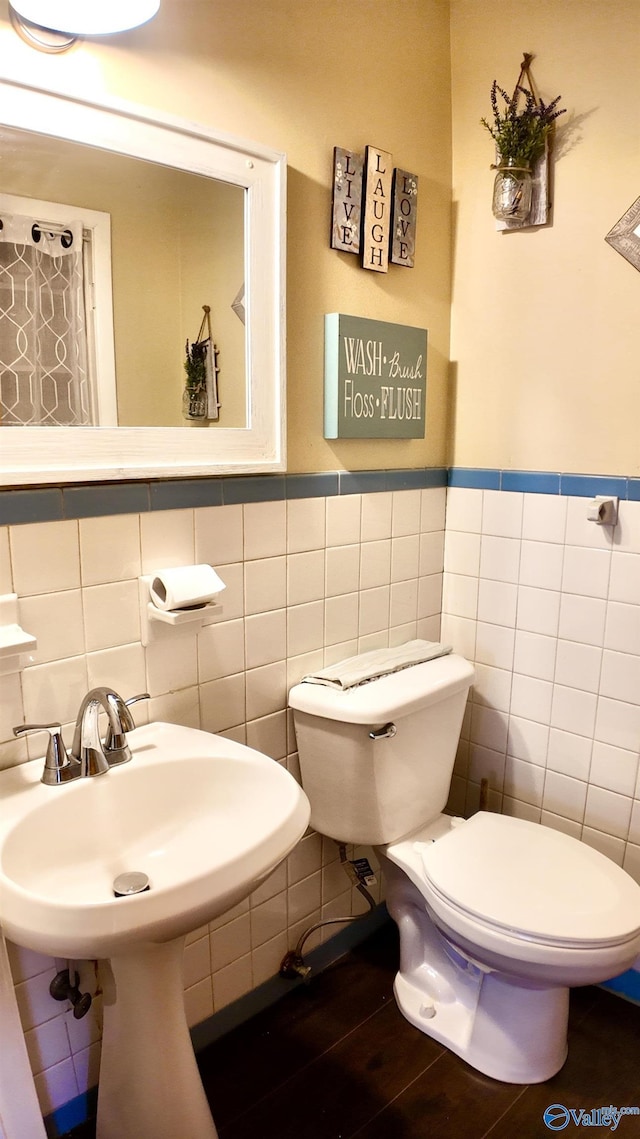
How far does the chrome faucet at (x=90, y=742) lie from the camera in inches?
43.9

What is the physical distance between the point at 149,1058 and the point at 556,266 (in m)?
1.76

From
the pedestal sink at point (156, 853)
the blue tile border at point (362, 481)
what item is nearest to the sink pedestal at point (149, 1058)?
the pedestal sink at point (156, 853)

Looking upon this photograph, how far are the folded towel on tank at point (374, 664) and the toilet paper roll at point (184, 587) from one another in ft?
1.32

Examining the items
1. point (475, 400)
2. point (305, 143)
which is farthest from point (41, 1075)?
point (305, 143)

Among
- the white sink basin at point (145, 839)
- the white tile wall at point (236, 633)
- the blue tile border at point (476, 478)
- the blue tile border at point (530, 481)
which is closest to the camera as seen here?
the white sink basin at point (145, 839)

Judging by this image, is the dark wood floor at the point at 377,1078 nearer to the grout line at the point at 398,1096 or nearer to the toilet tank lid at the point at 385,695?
the grout line at the point at 398,1096

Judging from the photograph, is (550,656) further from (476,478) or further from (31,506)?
(31,506)

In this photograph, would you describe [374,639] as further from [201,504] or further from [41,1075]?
[41,1075]

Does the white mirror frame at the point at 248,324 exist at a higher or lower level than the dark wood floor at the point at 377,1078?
higher

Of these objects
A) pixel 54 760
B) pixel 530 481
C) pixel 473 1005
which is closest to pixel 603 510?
pixel 530 481

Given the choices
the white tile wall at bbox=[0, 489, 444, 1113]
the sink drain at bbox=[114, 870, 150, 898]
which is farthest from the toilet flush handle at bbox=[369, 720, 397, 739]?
the sink drain at bbox=[114, 870, 150, 898]

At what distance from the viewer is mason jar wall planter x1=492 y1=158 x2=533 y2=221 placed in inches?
62.1

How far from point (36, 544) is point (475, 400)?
116cm

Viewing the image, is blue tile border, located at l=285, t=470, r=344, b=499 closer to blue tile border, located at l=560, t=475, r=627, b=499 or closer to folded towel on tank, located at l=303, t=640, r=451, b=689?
folded towel on tank, located at l=303, t=640, r=451, b=689
